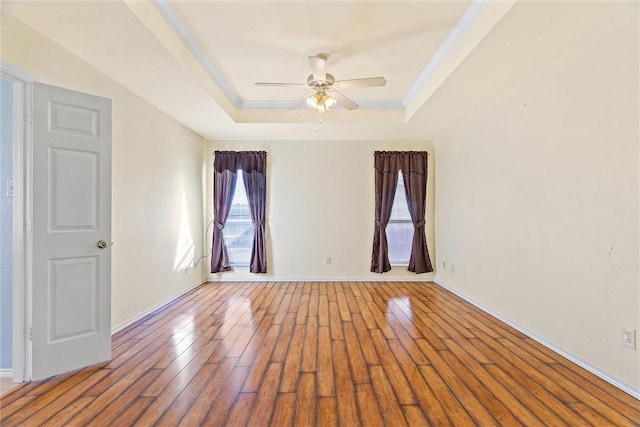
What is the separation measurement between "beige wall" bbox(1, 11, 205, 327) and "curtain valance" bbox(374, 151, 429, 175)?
3.25 meters

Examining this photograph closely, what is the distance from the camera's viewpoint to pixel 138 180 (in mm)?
3438

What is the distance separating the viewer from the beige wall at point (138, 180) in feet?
7.53

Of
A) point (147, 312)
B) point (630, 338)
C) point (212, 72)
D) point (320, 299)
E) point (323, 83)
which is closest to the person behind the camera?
point (630, 338)

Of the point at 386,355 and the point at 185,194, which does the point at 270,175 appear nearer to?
the point at 185,194

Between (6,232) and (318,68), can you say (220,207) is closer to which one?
(6,232)

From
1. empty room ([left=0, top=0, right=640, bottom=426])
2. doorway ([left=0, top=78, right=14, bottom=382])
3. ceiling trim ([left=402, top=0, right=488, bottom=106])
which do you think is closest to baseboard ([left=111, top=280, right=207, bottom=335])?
empty room ([left=0, top=0, right=640, bottom=426])

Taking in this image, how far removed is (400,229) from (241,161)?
315 cm

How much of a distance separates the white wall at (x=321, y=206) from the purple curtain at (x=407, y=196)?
0.15 meters

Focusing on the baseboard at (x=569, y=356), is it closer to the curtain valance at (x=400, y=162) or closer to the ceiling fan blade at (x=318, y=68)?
the curtain valance at (x=400, y=162)

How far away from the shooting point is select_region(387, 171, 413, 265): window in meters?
5.43

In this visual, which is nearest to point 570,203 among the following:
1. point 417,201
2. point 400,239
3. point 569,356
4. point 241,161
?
point 569,356

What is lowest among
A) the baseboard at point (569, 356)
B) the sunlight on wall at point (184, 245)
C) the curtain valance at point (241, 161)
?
the baseboard at point (569, 356)

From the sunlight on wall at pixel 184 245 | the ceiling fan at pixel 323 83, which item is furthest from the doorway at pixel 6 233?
the sunlight on wall at pixel 184 245

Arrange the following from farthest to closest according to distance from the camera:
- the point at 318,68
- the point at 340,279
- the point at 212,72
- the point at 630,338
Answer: the point at 340,279 → the point at 212,72 → the point at 318,68 → the point at 630,338
